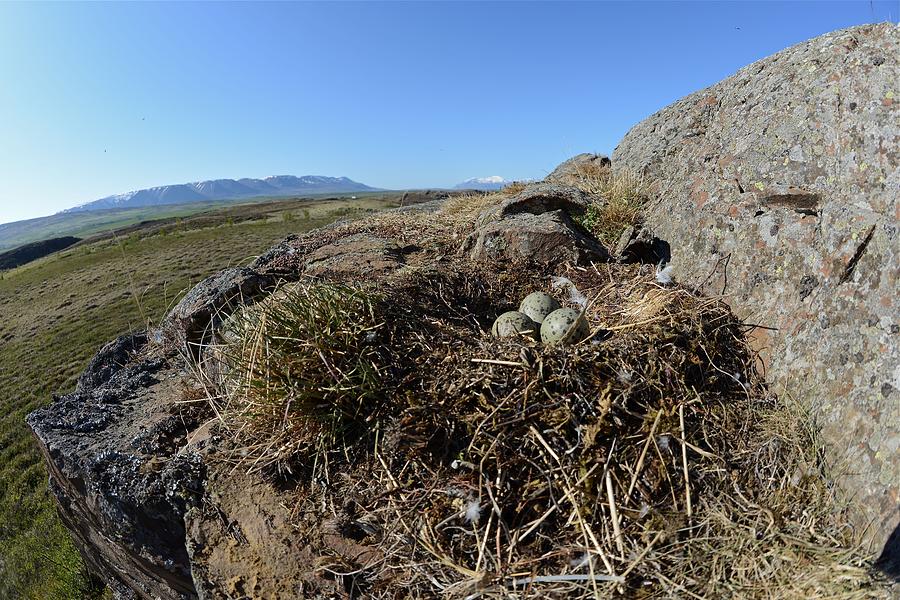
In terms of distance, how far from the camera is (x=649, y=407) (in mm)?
2682

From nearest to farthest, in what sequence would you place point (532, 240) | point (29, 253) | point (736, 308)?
point (736, 308), point (532, 240), point (29, 253)

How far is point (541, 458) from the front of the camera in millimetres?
2518

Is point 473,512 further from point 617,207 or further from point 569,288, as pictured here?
point 617,207

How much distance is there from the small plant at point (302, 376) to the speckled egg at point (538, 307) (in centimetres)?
129

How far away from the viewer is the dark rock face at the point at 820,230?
99.3 inches

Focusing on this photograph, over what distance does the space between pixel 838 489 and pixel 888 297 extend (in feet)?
3.71

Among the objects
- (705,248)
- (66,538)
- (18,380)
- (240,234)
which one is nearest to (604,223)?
(705,248)

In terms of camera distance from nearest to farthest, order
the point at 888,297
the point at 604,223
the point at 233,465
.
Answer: the point at 888,297
the point at 233,465
the point at 604,223

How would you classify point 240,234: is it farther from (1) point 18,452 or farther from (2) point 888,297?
(2) point 888,297

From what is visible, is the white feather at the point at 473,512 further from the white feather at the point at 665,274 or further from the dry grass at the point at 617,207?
the dry grass at the point at 617,207

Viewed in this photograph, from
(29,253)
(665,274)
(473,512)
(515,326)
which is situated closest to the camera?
(473,512)

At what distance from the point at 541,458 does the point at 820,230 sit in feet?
8.30

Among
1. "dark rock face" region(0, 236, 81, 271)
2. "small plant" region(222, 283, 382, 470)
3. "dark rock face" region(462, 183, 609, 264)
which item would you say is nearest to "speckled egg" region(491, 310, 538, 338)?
"small plant" region(222, 283, 382, 470)

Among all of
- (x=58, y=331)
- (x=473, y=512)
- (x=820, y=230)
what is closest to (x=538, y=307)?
(x=473, y=512)
